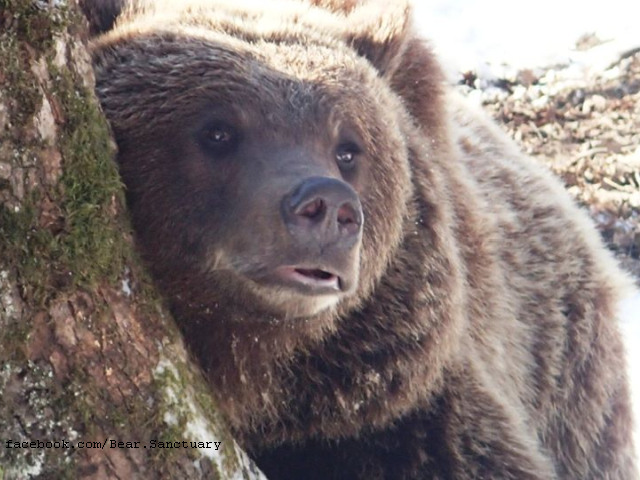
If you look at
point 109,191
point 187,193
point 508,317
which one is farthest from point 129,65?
point 508,317

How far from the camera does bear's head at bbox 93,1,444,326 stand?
10.3 feet

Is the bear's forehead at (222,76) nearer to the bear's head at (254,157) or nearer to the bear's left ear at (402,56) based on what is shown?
the bear's head at (254,157)

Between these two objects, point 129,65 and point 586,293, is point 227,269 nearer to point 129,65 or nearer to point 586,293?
point 129,65

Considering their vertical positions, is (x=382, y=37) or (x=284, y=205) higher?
(x=382, y=37)

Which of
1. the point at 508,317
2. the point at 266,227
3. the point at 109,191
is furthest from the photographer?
the point at 508,317

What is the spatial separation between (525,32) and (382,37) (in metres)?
7.79

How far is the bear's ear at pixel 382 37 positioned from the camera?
167 inches

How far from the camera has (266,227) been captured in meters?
3.16

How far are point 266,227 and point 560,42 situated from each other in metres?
8.72

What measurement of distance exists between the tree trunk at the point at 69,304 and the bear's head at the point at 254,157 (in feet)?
1.31

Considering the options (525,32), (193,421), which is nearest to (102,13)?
(193,421)

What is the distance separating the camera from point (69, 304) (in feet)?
8.88

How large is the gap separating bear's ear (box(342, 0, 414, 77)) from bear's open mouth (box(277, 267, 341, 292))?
4.47 ft

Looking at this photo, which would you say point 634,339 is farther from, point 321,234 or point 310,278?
point 321,234
